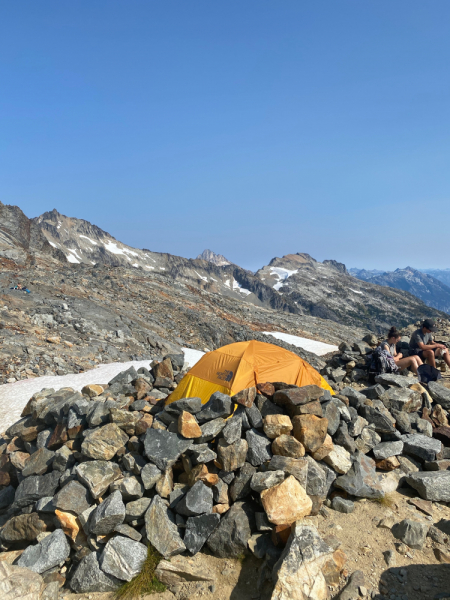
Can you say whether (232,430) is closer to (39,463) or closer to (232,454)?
(232,454)

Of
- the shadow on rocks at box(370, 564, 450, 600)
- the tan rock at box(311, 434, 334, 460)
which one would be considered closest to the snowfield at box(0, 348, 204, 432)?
the tan rock at box(311, 434, 334, 460)

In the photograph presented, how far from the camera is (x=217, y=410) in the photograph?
7.95m

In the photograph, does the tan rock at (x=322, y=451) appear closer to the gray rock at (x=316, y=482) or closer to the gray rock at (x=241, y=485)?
the gray rock at (x=316, y=482)

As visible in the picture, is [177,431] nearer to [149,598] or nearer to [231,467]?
[231,467]

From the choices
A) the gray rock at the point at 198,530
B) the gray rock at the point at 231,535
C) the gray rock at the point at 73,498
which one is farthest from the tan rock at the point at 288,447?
the gray rock at the point at 73,498

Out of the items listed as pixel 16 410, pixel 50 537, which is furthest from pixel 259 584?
pixel 16 410

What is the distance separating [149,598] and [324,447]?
14.5ft

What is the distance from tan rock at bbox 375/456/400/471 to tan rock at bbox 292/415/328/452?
1.86 m

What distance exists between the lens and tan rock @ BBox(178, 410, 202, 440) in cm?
745

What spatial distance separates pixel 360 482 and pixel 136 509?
4.81 metres

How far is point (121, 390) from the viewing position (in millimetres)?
10391

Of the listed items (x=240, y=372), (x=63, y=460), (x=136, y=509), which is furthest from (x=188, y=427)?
(x=63, y=460)

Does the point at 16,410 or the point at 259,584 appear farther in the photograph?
the point at 16,410

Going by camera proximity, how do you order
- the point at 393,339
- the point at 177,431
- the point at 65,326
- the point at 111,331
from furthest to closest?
the point at 111,331 < the point at 65,326 < the point at 393,339 < the point at 177,431
